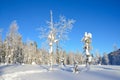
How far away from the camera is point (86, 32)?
61.1 m

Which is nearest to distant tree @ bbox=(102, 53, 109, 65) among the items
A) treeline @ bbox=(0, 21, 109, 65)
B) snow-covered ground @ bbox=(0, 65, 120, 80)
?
treeline @ bbox=(0, 21, 109, 65)

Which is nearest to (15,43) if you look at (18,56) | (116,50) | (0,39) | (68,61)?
(0,39)

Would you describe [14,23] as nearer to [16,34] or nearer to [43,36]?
[16,34]

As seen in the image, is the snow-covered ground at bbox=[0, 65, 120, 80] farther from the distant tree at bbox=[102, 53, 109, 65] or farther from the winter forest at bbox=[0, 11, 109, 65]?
the distant tree at bbox=[102, 53, 109, 65]

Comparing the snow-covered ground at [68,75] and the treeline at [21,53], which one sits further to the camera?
the treeline at [21,53]

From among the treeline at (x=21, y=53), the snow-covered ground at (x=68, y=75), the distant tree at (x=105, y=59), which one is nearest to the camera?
the snow-covered ground at (x=68, y=75)

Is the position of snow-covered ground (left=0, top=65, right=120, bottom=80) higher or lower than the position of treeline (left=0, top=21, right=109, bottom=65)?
lower

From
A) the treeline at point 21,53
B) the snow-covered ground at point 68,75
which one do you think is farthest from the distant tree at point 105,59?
the snow-covered ground at point 68,75

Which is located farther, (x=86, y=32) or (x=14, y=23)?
(x=14, y=23)

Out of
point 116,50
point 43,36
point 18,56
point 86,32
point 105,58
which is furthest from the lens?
point 105,58

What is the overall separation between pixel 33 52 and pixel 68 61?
5405cm

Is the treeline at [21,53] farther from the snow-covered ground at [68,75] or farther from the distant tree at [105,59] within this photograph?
the snow-covered ground at [68,75]

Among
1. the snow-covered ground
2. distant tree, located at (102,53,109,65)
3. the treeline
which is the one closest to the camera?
the snow-covered ground

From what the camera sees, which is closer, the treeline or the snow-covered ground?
the snow-covered ground
